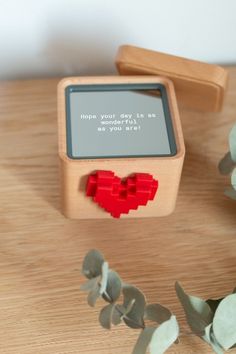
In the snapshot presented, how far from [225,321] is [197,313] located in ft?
0.09

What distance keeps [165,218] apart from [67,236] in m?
0.11

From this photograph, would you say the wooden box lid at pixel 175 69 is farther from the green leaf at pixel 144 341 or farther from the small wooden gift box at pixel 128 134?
the green leaf at pixel 144 341

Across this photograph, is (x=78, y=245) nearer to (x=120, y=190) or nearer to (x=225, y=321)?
(x=120, y=190)

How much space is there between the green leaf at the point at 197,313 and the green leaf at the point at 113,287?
2.4 inches

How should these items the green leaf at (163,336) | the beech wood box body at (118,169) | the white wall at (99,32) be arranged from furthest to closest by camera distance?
the white wall at (99,32), the beech wood box body at (118,169), the green leaf at (163,336)

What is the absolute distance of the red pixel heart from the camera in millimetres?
606

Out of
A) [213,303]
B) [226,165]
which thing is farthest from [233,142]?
[213,303]

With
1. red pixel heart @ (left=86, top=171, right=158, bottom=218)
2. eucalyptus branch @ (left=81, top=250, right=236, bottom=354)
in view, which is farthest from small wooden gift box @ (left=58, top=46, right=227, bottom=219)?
eucalyptus branch @ (left=81, top=250, right=236, bottom=354)

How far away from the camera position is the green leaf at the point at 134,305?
541 mm

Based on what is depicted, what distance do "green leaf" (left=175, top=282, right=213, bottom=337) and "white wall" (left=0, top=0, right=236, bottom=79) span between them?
376 mm

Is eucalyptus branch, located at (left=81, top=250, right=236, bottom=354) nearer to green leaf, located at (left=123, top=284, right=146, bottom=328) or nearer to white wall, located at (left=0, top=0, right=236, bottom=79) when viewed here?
green leaf, located at (left=123, top=284, right=146, bottom=328)

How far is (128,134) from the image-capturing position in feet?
2.09

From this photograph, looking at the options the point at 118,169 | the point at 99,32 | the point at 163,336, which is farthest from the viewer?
the point at 99,32

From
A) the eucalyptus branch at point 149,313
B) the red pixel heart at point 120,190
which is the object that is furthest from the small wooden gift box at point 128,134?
the eucalyptus branch at point 149,313
